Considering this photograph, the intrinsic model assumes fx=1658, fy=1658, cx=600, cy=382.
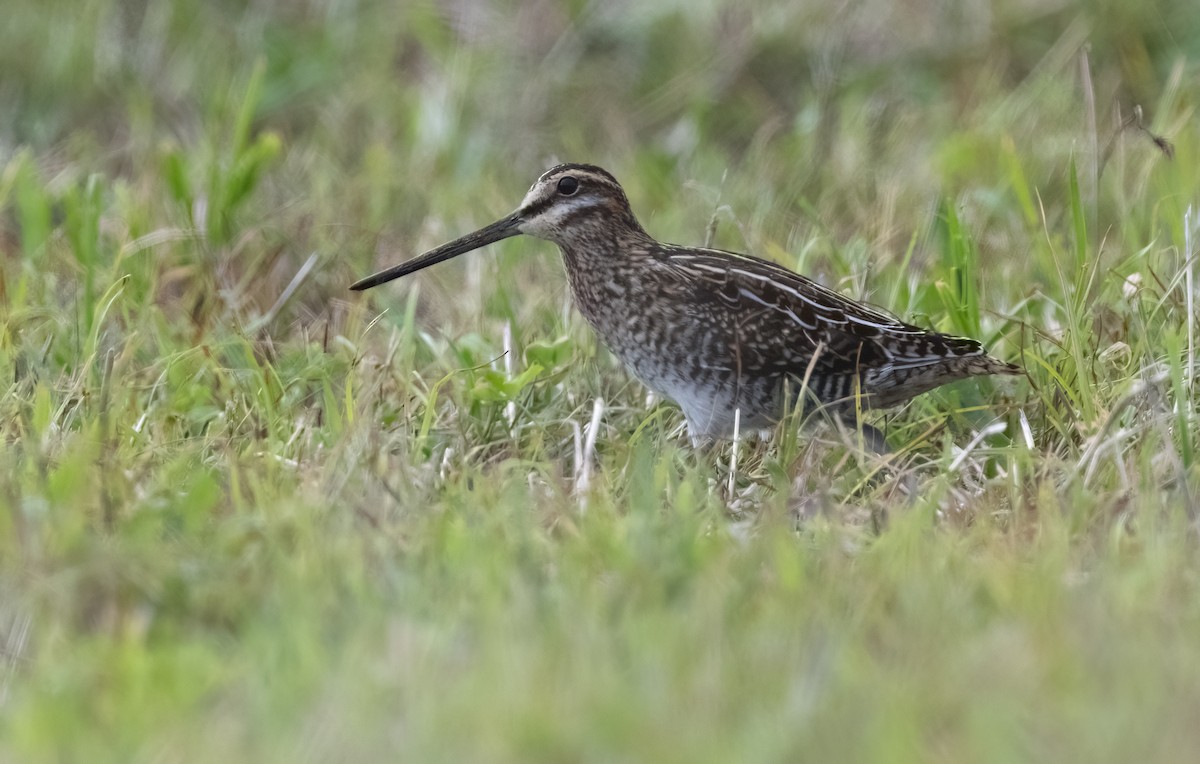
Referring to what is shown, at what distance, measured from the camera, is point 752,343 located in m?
4.25

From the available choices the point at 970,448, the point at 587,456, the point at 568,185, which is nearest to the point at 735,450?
the point at 587,456

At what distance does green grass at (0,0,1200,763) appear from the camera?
2559 mm

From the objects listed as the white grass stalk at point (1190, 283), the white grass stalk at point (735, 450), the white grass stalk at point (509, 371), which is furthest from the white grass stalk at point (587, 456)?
the white grass stalk at point (1190, 283)

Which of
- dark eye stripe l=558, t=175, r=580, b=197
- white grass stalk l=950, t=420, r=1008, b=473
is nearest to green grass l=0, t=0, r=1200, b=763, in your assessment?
white grass stalk l=950, t=420, r=1008, b=473

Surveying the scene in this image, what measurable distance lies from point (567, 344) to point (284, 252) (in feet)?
4.64

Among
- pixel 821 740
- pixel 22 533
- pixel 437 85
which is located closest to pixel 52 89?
pixel 437 85

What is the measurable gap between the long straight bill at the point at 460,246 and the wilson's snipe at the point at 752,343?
32cm

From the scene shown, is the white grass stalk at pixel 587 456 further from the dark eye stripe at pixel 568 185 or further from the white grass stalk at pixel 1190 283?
the white grass stalk at pixel 1190 283

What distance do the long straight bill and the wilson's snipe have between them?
0.32m

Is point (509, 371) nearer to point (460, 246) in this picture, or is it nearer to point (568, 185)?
point (460, 246)

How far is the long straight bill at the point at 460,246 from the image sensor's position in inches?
180

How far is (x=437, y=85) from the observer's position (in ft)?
23.1

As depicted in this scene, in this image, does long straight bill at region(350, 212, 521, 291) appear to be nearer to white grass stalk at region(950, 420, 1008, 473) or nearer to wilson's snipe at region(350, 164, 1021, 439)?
wilson's snipe at region(350, 164, 1021, 439)

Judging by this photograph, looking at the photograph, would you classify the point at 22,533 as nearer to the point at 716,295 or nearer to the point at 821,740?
the point at 821,740
